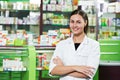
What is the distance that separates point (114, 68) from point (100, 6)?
385 cm

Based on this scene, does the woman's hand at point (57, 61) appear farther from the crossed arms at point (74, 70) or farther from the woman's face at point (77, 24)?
the woman's face at point (77, 24)

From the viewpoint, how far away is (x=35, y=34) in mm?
7258

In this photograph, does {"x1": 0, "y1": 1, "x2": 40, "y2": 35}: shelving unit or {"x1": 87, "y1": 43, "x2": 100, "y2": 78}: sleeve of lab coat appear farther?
{"x1": 0, "y1": 1, "x2": 40, "y2": 35}: shelving unit

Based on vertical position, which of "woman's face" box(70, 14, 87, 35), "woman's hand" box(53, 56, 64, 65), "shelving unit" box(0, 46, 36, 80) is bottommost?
"shelving unit" box(0, 46, 36, 80)

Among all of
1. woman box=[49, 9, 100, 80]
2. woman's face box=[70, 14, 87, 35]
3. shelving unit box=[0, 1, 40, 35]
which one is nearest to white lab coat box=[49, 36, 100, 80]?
woman box=[49, 9, 100, 80]

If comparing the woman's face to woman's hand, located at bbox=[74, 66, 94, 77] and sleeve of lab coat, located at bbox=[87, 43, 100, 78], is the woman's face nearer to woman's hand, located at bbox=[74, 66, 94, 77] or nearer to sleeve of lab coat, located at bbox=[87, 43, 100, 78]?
sleeve of lab coat, located at bbox=[87, 43, 100, 78]

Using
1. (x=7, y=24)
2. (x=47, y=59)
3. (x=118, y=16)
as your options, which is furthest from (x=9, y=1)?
(x=47, y=59)

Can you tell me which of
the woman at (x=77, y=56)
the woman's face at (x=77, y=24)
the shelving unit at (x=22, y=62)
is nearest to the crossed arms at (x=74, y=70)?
the woman at (x=77, y=56)

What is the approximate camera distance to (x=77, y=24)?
316cm

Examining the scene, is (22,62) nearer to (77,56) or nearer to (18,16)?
(77,56)

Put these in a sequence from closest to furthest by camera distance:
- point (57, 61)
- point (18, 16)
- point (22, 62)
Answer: point (57, 61)
point (22, 62)
point (18, 16)

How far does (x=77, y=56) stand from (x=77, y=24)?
31 centimetres

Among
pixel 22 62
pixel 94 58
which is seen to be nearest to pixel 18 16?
pixel 22 62

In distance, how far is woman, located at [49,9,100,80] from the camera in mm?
3084
